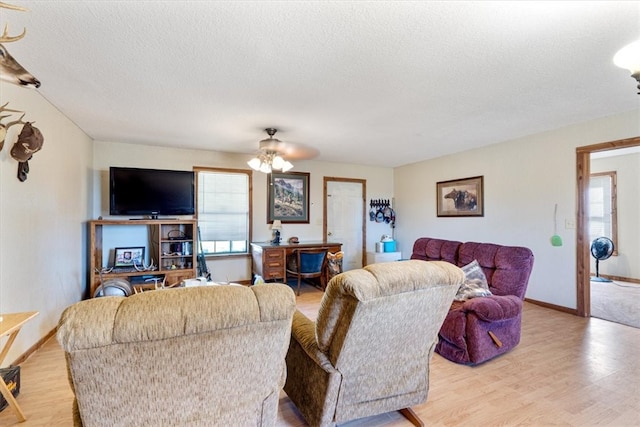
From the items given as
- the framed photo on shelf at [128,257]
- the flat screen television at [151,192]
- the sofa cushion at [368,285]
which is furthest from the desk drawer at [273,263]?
the sofa cushion at [368,285]

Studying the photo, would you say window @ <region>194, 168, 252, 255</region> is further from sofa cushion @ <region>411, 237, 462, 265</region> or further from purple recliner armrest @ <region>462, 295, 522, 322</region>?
purple recliner armrest @ <region>462, 295, 522, 322</region>

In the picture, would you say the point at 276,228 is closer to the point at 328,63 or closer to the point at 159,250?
the point at 159,250

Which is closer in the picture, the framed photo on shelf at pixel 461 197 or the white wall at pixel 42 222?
the white wall at pixel 42 222

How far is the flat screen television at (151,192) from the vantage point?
428cm

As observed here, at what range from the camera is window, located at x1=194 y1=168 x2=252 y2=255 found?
16.9ft

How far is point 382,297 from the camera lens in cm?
137

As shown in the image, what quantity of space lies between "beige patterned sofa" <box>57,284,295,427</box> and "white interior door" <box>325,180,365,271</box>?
198 inches

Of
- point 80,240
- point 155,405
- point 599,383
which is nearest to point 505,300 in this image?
point 599,383

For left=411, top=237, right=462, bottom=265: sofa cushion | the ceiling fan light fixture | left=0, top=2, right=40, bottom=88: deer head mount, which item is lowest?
left=411, top=237, right=462, bottom=265: sofa cushion

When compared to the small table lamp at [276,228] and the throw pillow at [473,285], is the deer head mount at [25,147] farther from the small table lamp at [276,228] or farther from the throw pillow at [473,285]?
the throw pillow at [473,285]

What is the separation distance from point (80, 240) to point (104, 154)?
4.57 feet

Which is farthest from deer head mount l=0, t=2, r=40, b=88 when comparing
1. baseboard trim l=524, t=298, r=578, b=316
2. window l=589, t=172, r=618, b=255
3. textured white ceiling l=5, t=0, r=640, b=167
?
window l=589, t=172, r=618, b=255

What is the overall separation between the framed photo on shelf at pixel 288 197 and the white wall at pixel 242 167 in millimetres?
92

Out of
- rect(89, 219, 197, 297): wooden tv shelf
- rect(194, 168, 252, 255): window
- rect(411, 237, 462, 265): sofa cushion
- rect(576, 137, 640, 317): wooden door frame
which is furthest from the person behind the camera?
rect(194, 168, 252, 255): window
